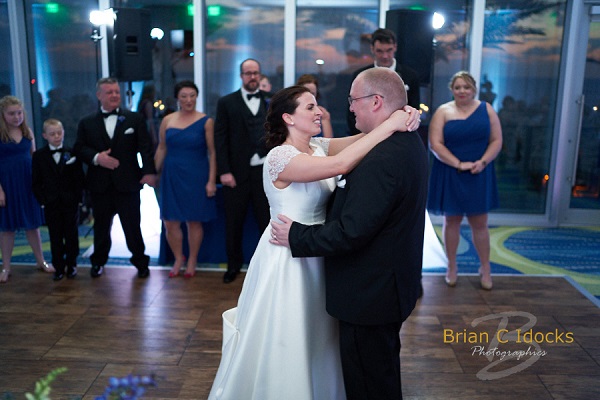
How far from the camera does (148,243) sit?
6148 mm

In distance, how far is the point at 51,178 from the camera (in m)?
4.68

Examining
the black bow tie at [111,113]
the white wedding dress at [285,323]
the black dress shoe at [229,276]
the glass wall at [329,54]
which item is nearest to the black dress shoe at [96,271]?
the black dress shoe at [229,276]

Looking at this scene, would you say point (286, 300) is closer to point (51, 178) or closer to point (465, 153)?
point (465, 153)

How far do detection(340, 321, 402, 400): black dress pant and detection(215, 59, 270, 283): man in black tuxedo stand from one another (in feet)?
8.19

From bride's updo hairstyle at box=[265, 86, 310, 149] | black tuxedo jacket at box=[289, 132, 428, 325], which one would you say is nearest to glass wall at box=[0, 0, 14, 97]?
bride's updo hairstyle at box=[265, 86, 310, 149]

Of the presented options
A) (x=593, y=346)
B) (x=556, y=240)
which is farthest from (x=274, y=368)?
(x=556, y=240)

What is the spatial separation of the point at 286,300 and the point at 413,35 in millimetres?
3883

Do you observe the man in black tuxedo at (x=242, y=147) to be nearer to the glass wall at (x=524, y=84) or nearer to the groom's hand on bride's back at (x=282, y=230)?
the groom's hand on bride's back at (x=282, y=230)

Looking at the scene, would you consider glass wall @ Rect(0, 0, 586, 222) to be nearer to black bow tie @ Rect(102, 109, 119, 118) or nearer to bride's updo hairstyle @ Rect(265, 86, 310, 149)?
black bow tie @ Rect(102, 109, 119, 118)

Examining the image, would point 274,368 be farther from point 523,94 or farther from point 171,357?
point 523,94

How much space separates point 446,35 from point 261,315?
18.1 feet

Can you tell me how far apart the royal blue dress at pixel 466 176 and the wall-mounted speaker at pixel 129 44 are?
10.3 feet

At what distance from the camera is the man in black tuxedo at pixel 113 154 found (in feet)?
15.6

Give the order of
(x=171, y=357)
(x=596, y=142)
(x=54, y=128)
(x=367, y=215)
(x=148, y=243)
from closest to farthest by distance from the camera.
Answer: (x=367, y=215)
(x=171, y=357)
(x=54, y=128)
(x=148, y=243)
(x=596, y=142)
